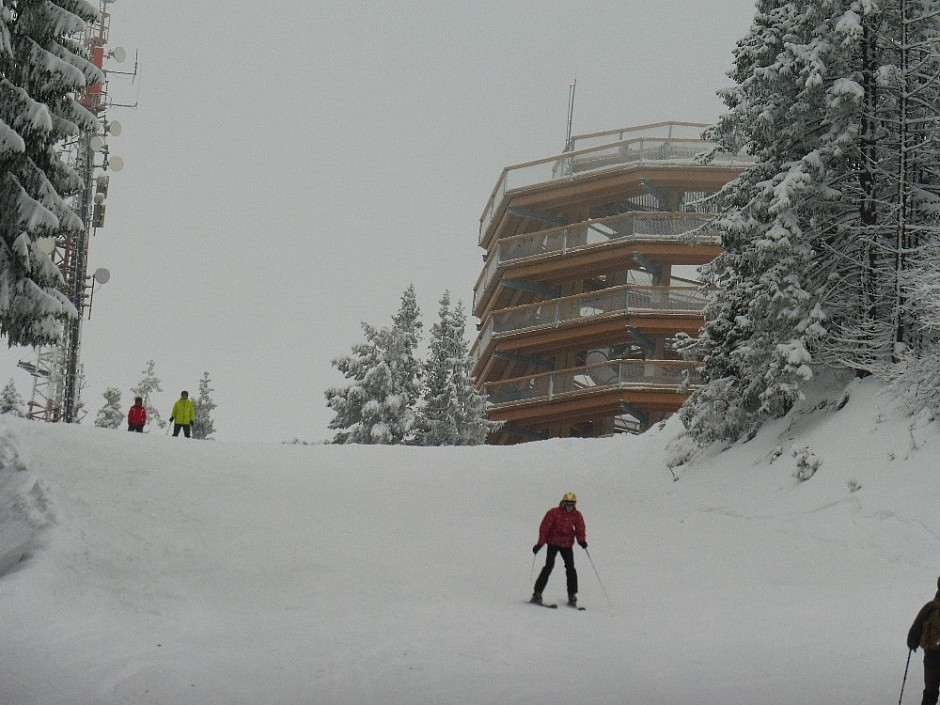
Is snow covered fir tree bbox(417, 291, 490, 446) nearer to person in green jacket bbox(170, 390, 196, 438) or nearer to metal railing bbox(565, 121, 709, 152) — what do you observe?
metal railing bbox(565, 121, 709, 152)

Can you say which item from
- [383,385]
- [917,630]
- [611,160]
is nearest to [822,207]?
[917,630]

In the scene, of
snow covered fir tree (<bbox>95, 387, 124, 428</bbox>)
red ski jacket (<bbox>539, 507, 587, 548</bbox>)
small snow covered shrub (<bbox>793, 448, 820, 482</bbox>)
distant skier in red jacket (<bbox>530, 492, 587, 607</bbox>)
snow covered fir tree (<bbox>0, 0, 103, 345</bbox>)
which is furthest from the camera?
snow covered fir tree (<bbox>95, 387, 124, 428</bbox>)

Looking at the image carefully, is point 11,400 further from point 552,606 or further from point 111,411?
point 552,606

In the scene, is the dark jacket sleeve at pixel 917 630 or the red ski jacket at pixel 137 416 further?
the red ski jacket at pixel 137 416

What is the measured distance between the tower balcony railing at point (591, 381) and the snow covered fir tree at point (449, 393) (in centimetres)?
247

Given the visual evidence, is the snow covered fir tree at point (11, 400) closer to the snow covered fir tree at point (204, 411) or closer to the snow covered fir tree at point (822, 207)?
the snow covered fir tree at point (204, 411)

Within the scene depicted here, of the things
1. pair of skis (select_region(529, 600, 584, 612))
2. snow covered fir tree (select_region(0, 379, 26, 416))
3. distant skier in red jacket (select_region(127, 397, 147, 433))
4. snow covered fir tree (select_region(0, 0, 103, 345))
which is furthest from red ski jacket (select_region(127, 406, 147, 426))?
snow covered fir tree (select_region(0, 379, 26, 416))

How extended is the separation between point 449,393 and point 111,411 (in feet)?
70.2

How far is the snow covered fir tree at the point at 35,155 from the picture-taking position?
19.7 m

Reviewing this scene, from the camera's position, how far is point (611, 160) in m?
57.7

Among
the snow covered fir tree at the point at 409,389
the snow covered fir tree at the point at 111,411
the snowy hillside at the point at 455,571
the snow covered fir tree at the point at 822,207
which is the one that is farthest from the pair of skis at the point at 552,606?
the snow covered fir tree at the point at 111,411

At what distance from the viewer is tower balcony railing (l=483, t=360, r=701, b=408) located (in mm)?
51938

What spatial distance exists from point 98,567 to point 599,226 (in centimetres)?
4088

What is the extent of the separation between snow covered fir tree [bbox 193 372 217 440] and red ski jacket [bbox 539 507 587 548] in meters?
48.8
